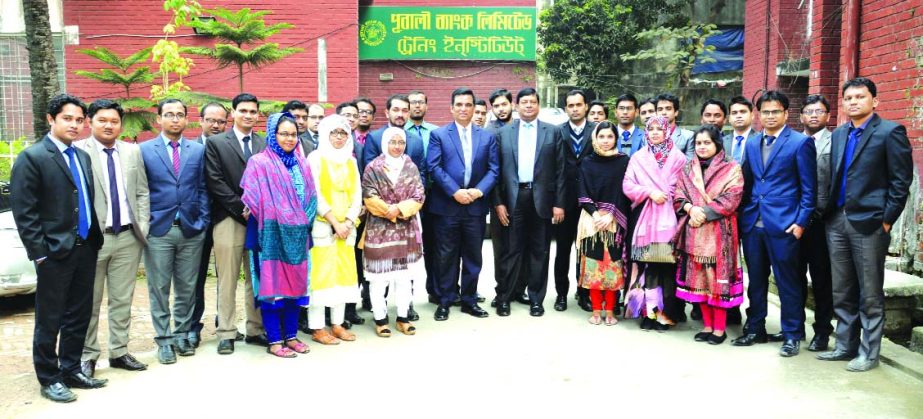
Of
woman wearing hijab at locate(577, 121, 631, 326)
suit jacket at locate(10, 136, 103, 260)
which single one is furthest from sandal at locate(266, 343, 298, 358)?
woman wearing hijab at locate(577, 121, 631, 326)

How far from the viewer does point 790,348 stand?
4.91 metres

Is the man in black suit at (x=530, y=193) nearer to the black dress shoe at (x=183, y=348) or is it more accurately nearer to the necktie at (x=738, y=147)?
the necktie at (x=738, y=147)

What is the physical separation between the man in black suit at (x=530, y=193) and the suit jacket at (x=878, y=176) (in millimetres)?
2248

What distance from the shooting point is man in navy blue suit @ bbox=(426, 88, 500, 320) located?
5953mm

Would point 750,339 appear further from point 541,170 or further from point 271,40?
point 271,40

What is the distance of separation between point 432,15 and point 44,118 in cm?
749

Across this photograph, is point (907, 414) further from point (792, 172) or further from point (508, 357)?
point (508, 357)

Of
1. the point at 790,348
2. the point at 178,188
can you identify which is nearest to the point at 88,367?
the point at 178,188

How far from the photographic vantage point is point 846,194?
15.1 feet

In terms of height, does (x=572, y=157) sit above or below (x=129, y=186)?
above

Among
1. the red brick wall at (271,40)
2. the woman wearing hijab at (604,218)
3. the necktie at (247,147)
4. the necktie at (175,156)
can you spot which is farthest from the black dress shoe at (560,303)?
the red brick wall at (271,40)

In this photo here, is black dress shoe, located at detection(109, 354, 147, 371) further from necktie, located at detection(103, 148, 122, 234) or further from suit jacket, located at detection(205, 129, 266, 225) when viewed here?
suit jacket, located at detection(205, 129, 266, 225)

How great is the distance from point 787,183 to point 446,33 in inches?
356

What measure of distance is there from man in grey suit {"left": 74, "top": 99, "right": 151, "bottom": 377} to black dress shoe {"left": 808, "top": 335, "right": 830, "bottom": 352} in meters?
4.57
